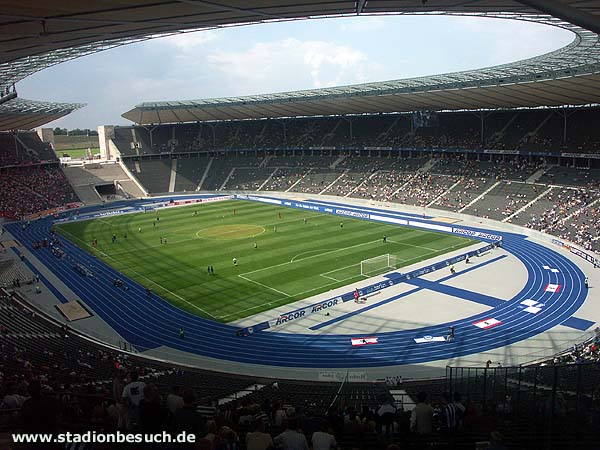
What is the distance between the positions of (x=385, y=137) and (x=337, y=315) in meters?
49.8

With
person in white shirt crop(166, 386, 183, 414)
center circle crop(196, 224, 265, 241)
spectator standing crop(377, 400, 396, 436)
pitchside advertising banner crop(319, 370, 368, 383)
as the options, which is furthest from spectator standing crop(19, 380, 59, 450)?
center circle crop(196, 224, 265, 241)

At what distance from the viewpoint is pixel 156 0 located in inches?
523

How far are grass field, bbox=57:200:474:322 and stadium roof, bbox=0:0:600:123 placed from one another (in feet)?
46.8

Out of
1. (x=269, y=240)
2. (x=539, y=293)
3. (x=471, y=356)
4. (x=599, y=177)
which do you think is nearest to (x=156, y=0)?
(x=471, y=356)

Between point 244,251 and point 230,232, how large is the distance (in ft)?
26.2

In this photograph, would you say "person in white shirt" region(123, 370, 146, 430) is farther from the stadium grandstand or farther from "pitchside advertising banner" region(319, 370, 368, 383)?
"pitchside advertising banner" region(319, 370, 368, 383)

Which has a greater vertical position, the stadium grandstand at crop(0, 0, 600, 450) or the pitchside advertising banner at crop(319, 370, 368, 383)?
the stadium grandstand at crop(0, 0, 600, 450)

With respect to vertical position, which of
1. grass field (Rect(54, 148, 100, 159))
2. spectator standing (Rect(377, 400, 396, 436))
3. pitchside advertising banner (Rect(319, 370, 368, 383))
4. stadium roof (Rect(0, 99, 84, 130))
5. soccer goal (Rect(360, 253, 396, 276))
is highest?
grass field (Rect(54, 148, 100, 159))

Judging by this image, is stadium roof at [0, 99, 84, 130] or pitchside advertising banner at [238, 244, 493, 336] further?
stadium roof at [0, 99, 84, 130]

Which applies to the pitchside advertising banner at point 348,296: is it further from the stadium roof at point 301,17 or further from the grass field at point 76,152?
the grass field at point 76,152

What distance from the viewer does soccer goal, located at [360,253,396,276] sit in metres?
33.7

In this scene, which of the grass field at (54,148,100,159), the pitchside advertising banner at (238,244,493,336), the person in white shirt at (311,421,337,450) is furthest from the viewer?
the grass field at (54,148,100,159)

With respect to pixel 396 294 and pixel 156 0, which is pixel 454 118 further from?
pixel 156 0

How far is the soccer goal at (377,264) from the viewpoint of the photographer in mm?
33691
